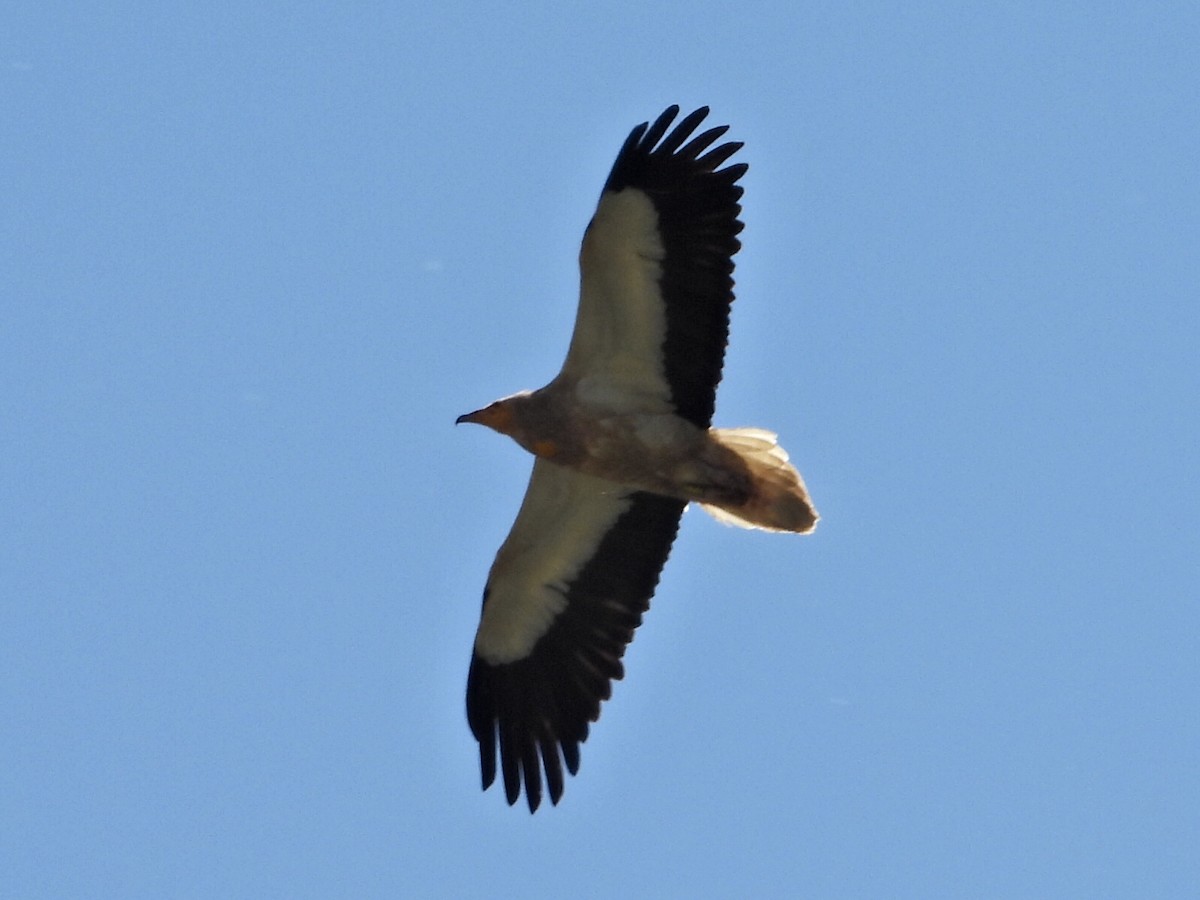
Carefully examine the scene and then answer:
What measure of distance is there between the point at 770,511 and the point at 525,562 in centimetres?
163

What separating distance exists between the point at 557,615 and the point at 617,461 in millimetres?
1191

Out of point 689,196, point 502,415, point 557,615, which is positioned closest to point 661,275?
point 689,196

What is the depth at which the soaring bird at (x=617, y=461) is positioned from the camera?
470 inches

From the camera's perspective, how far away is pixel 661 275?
12094 millimetres

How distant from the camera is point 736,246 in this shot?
1200 cm

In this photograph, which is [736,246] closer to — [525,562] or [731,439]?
[731,439]

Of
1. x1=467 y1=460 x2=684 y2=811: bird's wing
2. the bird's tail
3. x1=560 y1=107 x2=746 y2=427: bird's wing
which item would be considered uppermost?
x1=560 y1=107 x2=746 y2=427: bird's wing

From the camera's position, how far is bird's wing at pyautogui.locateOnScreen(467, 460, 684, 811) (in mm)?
12844

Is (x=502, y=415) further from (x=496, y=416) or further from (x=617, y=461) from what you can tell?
(x=617, y=461)

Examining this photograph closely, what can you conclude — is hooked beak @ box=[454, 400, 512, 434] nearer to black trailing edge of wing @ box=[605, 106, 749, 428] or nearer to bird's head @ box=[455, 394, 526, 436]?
bird's head @ box=[455, 394, 526, 436]

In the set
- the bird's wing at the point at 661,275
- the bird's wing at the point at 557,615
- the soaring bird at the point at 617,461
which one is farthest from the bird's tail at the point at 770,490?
the bird's wing at the point at 557,615

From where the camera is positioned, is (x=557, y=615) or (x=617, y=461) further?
(x=557, y=615)

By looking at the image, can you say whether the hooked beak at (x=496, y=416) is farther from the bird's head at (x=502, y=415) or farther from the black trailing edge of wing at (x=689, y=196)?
the black trailing edge of wing at (x=689, y=196)

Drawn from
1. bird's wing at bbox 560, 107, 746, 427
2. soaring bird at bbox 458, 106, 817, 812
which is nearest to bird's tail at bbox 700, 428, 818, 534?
soaring bird at bbox 458, 106, 817, 812
